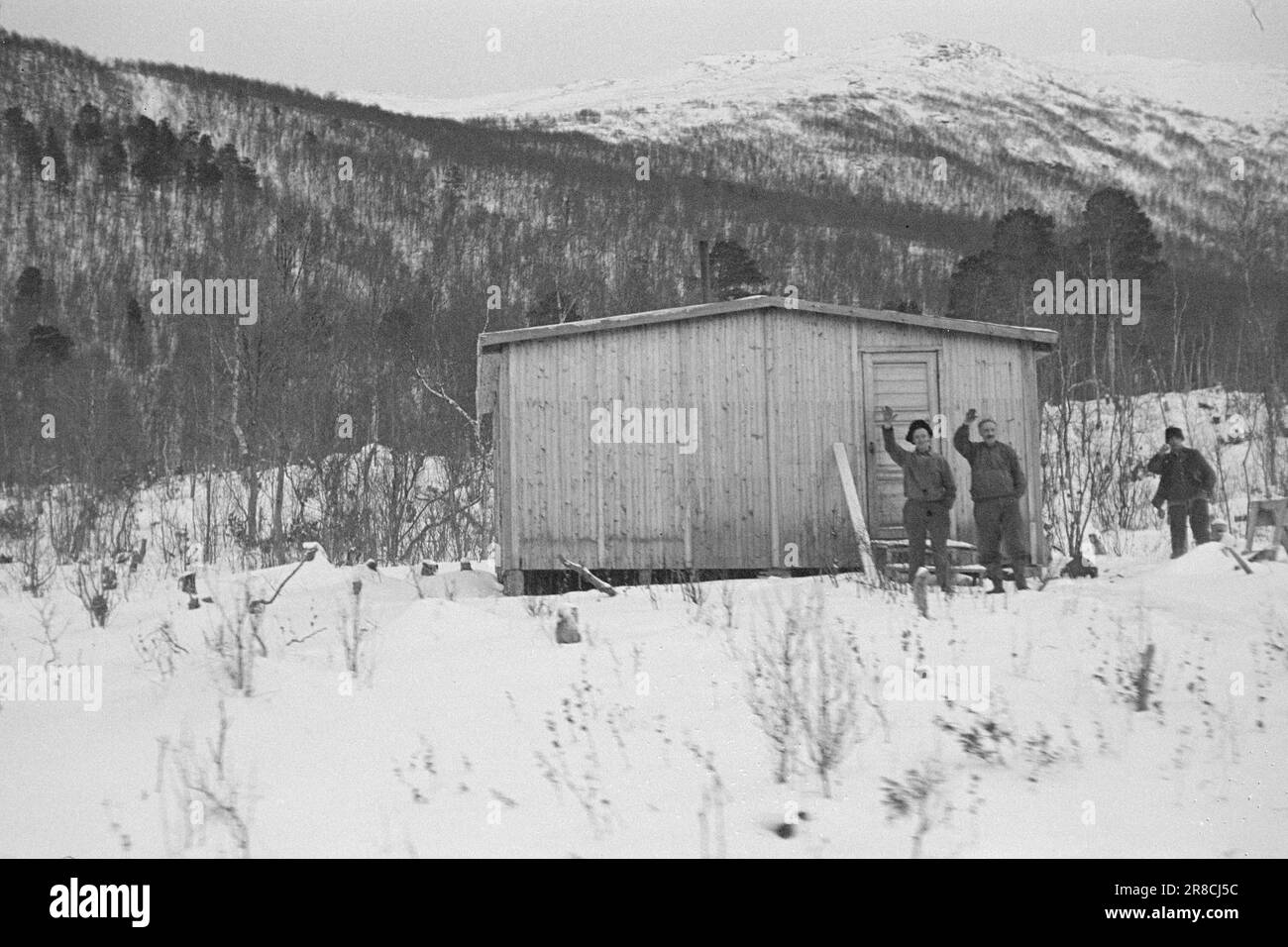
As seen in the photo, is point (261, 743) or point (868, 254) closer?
point (261, 743)

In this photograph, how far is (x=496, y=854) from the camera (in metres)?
4.58

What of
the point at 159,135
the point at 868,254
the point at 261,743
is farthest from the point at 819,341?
the point at 159,135

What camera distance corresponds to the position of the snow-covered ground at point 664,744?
15.8 ft

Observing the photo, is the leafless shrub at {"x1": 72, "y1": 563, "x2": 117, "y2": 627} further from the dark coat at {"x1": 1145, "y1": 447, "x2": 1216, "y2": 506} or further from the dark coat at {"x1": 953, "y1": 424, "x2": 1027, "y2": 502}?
the dark coat at {"x1": 1145, "y1": 447, "x2": 1216, "y2": 506}

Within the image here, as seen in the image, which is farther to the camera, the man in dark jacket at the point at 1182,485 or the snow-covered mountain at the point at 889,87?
the snow-covered mountain at the point at 889,87

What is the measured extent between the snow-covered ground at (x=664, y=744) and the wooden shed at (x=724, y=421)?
405 cm

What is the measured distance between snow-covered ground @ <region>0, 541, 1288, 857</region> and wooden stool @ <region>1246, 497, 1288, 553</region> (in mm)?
3005

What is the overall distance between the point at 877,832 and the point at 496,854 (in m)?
1.65

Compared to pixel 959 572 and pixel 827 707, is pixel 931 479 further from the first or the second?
pixel 827 707

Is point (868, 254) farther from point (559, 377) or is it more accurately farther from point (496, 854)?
point (496, 854)

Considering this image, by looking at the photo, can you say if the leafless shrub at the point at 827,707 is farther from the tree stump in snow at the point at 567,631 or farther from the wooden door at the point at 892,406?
the wooden door at the point at 892,406

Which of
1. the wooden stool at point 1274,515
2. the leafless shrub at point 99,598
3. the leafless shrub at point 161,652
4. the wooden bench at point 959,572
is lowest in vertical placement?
the leafless shrub at point 161,652

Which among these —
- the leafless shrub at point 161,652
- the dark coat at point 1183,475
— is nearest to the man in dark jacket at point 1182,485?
the dark coat at point 1183,475

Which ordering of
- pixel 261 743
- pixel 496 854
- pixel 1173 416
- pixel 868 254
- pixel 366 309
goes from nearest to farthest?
pixel 496 854
pixel 261 743
pixel 1173 416
pixel 366 309
pixel 868 254
